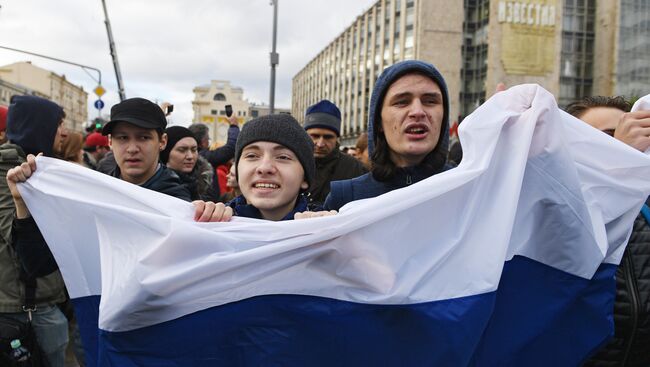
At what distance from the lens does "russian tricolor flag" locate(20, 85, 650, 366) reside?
4.84 ft

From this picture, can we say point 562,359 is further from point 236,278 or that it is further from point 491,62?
point 491,62

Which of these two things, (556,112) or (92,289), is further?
(92,289)

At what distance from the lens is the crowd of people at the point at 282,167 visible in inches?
68.3

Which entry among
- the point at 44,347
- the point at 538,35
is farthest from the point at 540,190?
the point at 538,35

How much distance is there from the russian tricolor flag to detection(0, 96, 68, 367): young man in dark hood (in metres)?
1.24

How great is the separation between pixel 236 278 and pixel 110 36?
53.2 feet

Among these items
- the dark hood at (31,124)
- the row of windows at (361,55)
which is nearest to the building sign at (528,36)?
the row of windows at (361,55)

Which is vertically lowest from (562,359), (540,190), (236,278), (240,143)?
(562,359)

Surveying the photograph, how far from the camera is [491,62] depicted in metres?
44.8

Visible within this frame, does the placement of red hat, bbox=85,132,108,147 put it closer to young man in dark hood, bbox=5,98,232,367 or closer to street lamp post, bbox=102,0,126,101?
young man in dark hood, bbox=5,98,232,367

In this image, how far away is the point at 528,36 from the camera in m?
45.0

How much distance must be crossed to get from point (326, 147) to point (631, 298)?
9.60ft

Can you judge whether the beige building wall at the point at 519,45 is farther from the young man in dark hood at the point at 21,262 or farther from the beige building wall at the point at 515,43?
the young man in dark hood at the point at 21,262

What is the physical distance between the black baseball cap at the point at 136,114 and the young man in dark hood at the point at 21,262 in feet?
1.35
